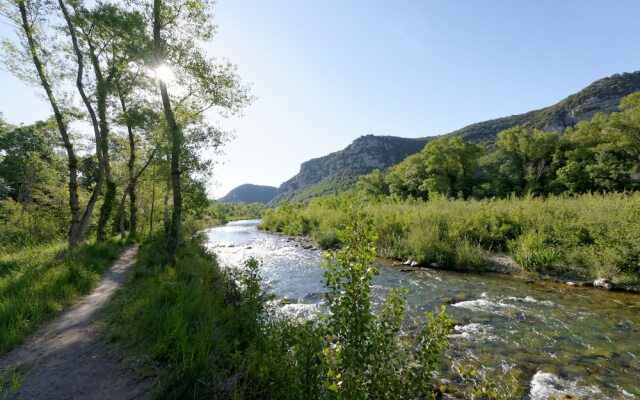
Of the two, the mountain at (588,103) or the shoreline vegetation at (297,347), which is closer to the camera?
the shoreline vegetation at (297,347)

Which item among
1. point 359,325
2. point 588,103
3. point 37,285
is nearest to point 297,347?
point 359,325

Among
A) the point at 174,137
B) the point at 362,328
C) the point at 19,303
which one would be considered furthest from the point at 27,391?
the point at 174,137

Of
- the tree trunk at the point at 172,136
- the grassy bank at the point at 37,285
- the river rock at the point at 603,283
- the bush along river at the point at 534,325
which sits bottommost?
the river rock at the point at 603,283

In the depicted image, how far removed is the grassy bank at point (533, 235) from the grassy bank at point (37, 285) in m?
7.74

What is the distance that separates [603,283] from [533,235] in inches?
128

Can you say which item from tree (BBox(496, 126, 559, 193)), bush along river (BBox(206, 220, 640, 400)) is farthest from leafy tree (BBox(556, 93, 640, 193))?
bush along river (BBox(206, 220, 640, 400))

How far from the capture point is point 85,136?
17562 mm

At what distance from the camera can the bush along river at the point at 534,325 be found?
205 inches

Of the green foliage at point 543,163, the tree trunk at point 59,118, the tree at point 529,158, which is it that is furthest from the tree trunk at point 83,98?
the tree at point 529,158

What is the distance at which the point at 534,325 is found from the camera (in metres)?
7.32

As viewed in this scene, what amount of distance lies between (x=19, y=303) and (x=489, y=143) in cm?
12687

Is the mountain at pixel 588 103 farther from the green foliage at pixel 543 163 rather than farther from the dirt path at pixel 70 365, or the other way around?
the dirt path at pixel 70 365

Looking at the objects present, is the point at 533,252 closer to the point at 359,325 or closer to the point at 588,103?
the point at 359,325

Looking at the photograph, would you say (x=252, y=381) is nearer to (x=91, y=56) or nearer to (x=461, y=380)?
(x=461, y=380)
